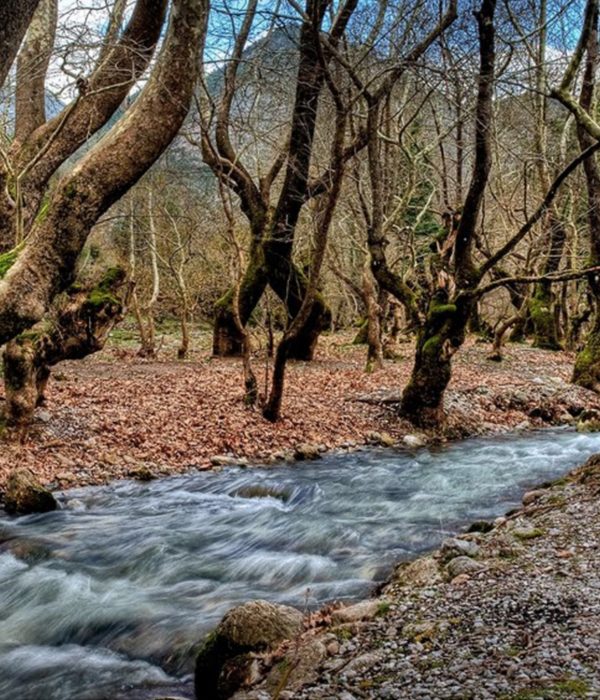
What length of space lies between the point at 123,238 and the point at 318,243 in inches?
600

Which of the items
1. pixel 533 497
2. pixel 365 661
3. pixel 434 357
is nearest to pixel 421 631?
pixel 365 661

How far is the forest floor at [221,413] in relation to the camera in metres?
9.05

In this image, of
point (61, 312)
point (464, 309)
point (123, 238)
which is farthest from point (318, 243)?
point (123, 238)

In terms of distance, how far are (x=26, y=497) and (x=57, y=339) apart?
2.35 meters

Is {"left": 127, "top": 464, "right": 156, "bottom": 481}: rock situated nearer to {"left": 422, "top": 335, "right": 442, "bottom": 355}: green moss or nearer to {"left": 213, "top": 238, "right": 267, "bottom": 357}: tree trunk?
{"left": 422, "top": 335, "right": 442, "bottom": 355}: green moss

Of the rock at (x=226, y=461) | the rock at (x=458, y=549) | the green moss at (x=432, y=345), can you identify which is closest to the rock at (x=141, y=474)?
the rock at (x=226, y=461)

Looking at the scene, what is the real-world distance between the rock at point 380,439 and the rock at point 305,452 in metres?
1.18

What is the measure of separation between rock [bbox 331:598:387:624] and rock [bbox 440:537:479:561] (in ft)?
3.59

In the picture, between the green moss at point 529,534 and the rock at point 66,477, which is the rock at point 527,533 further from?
the rock at point 66,477

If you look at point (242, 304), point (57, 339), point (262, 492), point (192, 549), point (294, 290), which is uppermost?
point (294, 290)

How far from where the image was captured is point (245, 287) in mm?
16516

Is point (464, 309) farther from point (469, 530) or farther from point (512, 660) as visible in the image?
point (512, 660)

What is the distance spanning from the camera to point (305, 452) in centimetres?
1015

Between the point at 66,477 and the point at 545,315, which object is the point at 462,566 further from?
the point at 545,315
